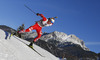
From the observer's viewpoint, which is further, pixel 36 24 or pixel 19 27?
pixel 19 27

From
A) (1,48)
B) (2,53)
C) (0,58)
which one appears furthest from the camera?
(1,48)

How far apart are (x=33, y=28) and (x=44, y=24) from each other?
1.01 m

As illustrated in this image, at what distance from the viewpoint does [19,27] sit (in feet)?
277

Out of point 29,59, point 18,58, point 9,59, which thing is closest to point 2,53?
point 9,59

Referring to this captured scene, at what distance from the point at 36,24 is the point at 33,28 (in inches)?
18.3

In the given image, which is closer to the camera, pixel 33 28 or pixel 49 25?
pixel 33 28

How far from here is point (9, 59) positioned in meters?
6.12

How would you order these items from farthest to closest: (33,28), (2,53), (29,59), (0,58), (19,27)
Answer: (19,27) < (33,28) < (29,59) < (2,53) < (0,58)

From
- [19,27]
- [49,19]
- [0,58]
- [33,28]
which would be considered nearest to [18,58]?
[0,58]

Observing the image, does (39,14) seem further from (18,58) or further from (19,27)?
(19,27)

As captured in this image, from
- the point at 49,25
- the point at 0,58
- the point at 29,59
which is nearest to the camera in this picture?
the point at 0,58

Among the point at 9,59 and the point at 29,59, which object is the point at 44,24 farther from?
the point at 9,59

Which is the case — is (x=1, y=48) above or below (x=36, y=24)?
below

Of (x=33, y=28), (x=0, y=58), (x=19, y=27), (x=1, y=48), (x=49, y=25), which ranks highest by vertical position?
(x=19, y=27)
